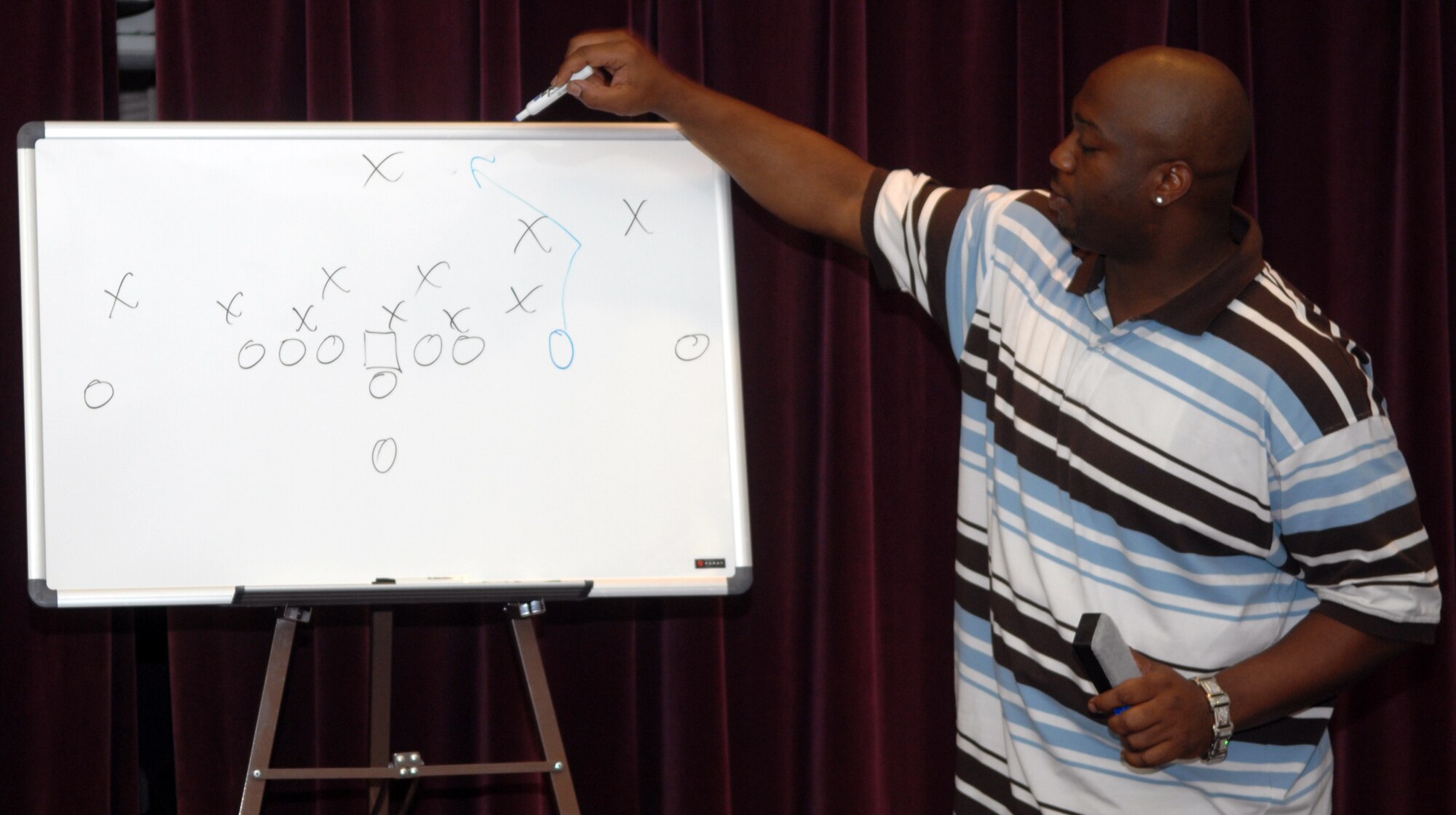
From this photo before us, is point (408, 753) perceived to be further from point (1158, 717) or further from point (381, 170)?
point (1158, 717)

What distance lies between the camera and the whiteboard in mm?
1819

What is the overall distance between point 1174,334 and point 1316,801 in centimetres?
62

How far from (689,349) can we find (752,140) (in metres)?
0.33

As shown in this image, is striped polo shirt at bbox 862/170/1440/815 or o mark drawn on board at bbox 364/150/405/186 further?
o mark drawn on board at bbox 364/150/405/186

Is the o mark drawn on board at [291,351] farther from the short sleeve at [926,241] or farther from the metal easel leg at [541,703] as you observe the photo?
the short sleeve at [926,241]

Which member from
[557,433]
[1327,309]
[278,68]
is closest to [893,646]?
[557,433]

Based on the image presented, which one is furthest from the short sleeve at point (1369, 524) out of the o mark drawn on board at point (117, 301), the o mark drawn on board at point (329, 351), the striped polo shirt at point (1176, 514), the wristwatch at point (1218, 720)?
the o mark drawn on board at point (117, 301)

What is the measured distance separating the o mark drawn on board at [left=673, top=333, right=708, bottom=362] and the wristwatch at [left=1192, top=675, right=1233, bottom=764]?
860 mm

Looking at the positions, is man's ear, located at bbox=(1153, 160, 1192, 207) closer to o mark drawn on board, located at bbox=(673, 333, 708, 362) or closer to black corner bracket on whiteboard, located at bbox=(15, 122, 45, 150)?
o mark drawn on board, located at bbox=(673, 333, 708, 362)

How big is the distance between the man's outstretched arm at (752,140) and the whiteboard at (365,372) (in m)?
0.14

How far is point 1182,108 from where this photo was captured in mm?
1449

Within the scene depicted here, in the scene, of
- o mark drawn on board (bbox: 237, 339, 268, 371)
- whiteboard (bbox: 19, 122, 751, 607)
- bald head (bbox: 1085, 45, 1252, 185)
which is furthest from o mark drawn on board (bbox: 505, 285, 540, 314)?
bald head (bbox: 1085, 45, 1252, 185)

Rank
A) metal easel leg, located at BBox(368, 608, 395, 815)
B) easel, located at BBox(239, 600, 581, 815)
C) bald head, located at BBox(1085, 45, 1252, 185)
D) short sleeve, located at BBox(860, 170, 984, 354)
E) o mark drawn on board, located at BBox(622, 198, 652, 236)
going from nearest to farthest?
bald head, located at BBox(1085, 45, 1252, 185)
short sleeve, located at BBox(860, 170, 984, 354)
easel, located at BBox(239, 600, 581, 815)
o mark drawn on board, located at BBox(622, 198, 652, 236)
metal easel leg, located at BBox(368, 608, 395, 815)

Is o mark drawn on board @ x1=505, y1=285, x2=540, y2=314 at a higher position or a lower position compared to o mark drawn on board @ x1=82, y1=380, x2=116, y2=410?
higher
